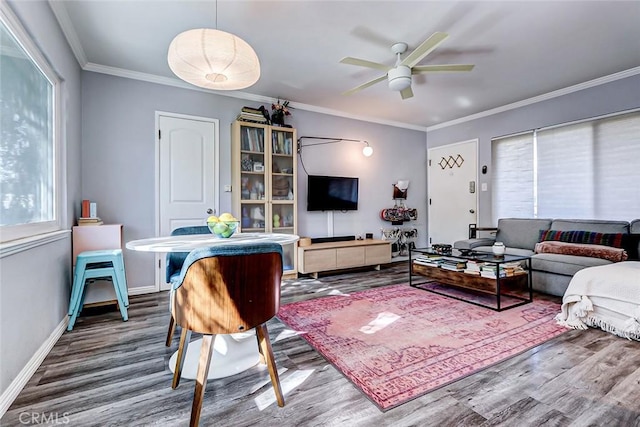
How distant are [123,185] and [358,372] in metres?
3.11

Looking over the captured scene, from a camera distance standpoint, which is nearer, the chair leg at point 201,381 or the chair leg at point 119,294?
the chair leg at point 201,381

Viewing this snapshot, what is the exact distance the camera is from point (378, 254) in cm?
450

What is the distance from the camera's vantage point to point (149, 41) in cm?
269

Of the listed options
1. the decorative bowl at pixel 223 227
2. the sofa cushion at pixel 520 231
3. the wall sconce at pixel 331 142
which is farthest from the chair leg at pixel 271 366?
the sofa cushion at pixel 520 231

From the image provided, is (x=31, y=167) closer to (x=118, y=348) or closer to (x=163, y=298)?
(x=118, y=348)

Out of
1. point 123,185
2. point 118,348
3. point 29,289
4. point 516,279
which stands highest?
point 123,185

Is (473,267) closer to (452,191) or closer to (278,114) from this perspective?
(452,191)

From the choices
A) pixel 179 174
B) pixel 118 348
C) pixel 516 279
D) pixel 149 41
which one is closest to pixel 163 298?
pixel 118 348

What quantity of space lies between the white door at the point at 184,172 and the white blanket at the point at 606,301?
372 cm

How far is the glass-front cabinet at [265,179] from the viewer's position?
3.73 m

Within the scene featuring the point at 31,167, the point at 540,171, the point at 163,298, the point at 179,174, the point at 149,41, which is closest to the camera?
the point at 31,167

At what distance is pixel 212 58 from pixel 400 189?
4090 mm

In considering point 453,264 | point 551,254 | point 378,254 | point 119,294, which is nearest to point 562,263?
point 551,254

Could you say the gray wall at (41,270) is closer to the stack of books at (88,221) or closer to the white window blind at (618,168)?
the stack of books at (88,221)
